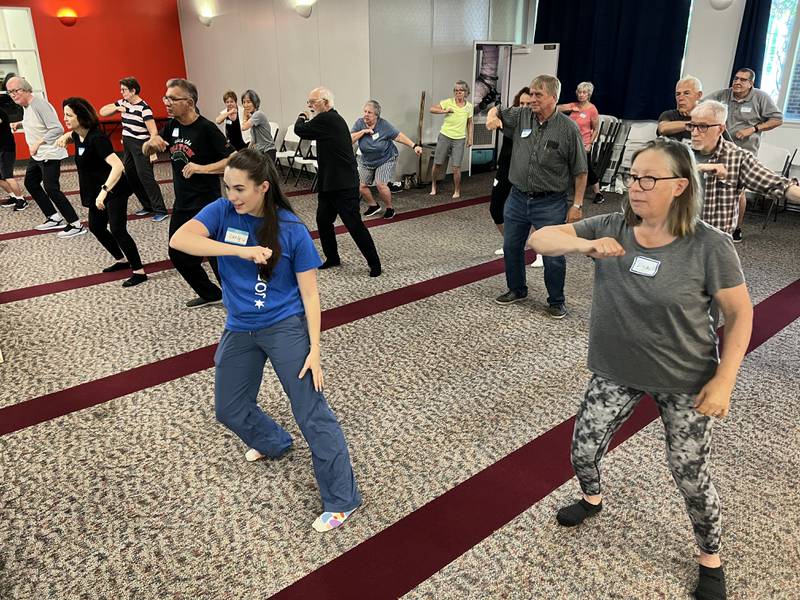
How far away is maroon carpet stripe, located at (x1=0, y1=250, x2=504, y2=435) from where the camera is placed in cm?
302

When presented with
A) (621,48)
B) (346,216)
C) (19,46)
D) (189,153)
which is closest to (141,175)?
(189,153)

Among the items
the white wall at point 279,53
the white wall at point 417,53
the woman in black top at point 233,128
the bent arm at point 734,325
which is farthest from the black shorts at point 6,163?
the bent arm at point 734,325

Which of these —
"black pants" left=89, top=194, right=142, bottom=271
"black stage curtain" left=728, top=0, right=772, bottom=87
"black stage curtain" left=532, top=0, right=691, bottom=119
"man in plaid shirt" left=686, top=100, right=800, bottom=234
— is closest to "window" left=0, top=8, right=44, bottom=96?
"black pants" left=89, top=194, right=142, bottom=271

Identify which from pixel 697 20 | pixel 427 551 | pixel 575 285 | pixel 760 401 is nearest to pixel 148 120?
pixel 575 285

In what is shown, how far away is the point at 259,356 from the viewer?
85.0 inches

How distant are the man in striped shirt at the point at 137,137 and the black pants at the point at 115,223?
4.48 feet

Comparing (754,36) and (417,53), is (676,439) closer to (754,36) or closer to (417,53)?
(754,36)

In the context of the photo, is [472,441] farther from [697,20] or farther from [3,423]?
[697,20]

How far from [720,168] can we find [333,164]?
2747mm

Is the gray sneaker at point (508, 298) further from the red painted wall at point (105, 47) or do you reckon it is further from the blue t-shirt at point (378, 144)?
the red painted wall at point (105, 47)

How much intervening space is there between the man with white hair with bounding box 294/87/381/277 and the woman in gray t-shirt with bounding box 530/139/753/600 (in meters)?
3.01

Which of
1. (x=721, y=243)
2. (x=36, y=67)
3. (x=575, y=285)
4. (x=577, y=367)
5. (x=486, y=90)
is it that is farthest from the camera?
(x=36, y=67)

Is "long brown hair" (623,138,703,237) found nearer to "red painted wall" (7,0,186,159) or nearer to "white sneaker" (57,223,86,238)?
"white sneaker" (57,223,86,238)

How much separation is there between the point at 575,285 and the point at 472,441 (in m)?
2.42
